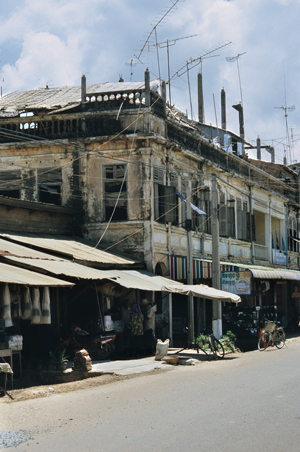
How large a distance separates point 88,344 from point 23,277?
182 inches

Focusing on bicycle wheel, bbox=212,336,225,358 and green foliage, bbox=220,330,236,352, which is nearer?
bicycle wheel, bbox=212,336,225,358

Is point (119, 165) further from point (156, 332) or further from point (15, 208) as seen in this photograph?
point (156, 332)

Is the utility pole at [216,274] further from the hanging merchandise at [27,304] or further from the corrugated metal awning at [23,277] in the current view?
the hanging merchandise at [27,304]

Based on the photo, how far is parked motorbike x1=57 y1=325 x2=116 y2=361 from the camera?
15062mm

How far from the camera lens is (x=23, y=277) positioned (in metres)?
11.4

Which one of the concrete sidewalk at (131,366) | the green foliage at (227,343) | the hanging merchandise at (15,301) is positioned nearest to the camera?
the hanging merchandise at (15,301)

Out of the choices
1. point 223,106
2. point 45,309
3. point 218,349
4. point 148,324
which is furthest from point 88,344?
point 223,106

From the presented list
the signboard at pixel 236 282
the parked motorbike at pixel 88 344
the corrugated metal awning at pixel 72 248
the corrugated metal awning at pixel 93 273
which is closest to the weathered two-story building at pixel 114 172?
the signboard at pixel 236 282

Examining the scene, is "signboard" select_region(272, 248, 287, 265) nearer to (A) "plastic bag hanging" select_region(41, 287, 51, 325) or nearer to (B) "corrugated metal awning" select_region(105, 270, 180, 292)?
(B) "corrugated metal awning" select_region(105, 270, 180, 292)

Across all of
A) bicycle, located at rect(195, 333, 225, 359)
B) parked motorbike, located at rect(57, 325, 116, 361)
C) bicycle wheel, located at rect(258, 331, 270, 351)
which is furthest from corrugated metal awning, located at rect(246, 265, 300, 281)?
parked motorbike, located at rect(57, 325, 116, 361)

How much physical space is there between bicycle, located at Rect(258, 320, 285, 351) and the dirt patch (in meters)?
7.05

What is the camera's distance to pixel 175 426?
7.23 metres

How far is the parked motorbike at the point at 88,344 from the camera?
1506cm

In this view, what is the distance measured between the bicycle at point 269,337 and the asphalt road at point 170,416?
692cm
